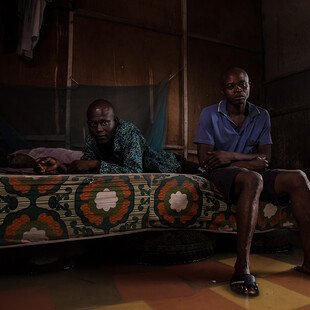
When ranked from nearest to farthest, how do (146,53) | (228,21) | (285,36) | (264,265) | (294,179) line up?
(294,179) < (264,265) < (146,53) < (285,36) < (228,21)

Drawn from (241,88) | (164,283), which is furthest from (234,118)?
(164,283)

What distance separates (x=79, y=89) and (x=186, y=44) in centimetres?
169

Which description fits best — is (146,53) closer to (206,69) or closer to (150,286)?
(206,69)

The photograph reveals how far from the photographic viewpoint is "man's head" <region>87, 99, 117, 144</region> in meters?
1.82

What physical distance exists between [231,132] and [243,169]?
402mm

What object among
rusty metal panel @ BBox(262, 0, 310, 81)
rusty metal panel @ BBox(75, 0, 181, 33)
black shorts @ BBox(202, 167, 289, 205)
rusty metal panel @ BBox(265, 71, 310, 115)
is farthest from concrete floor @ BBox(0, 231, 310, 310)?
rusty metal panel @ BBox(262, 0, 310, 81)

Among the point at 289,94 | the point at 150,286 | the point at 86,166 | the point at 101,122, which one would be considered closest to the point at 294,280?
the point at 150,286

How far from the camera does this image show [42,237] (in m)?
1.40

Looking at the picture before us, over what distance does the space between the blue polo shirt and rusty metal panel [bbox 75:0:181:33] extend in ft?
8.18

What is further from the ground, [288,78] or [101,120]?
[288,78]

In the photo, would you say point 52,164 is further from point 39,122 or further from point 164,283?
point 39,122

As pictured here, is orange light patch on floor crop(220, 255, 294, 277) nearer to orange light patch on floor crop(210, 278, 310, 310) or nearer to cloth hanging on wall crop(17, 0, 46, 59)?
orange light patch on floor crop(210, 278, 310, 310)

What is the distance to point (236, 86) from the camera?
5.98 feet

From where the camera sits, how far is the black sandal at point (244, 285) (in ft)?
4.02
